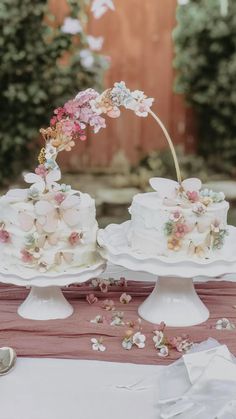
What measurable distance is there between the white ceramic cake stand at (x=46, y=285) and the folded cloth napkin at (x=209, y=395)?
356mm

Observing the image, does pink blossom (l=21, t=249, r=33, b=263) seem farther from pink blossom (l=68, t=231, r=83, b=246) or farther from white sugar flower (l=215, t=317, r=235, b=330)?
white sugar flower (l=215, t=317, r=235, b=330)

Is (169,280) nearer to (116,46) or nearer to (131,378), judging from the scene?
(131,378)

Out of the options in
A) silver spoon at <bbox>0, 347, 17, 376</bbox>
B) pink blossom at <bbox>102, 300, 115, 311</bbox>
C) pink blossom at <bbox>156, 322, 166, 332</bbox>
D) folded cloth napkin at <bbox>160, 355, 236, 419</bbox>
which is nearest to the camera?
folded cloth napkin at <bbox>160, 355, 236, 419</bbox>

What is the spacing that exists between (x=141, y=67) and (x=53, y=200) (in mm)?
1869

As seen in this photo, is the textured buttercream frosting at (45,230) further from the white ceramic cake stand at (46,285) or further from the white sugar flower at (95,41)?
the white sugar flower at (95,41)

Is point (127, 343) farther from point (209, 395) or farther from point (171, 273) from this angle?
point (209, 395)

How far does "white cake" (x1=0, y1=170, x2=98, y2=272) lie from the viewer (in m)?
1.35

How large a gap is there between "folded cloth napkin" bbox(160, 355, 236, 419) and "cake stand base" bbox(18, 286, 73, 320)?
15.9 inches

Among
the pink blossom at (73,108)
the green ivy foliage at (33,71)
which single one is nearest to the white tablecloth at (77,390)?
the pink blossom at (73,108)

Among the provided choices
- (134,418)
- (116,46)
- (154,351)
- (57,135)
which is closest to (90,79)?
(116,46)

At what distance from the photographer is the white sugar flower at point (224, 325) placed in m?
1.37

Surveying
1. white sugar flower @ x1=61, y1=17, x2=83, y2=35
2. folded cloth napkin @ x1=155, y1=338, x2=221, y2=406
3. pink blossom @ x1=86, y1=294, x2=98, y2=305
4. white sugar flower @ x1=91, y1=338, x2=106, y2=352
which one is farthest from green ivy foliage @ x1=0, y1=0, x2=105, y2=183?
folded cloth napkin @ x1=155, y1=338, x2=221, y2=406

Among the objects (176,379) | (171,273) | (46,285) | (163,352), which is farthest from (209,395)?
(46,285)

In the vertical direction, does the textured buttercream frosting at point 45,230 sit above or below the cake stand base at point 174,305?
above
